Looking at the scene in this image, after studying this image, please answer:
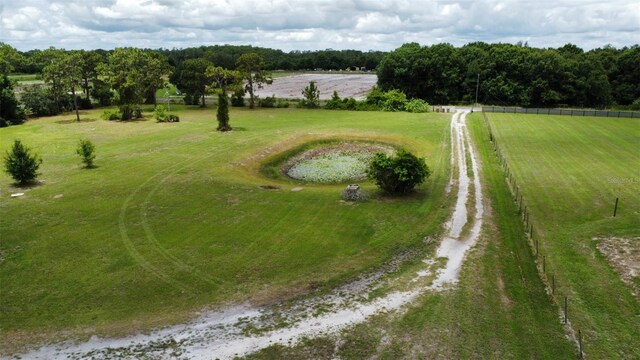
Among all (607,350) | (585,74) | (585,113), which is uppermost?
(585,74)

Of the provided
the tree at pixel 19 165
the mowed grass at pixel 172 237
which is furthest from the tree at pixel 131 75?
the tree at pixel 19 165

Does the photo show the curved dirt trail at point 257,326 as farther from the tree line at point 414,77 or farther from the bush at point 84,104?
the bush at point 84,104

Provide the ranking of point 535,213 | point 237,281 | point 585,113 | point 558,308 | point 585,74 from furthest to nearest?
point 585,74 < point 585,113 < point 535,213 < point 237,281 < point 558,308

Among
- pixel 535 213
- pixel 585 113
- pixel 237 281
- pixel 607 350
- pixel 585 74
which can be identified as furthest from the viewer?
pixel 585 74

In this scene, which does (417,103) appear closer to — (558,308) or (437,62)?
(437,62)

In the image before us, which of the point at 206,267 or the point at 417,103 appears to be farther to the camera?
the point at 417,103

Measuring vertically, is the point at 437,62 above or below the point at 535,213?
above

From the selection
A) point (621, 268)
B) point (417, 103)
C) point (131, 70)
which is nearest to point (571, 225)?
point (621, 268)

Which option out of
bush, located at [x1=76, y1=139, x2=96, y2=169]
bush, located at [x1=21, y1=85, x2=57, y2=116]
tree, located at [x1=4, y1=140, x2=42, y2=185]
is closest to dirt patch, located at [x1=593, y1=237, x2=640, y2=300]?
tree, located at [x1=4, y1=140, x2=42, y2=185]
